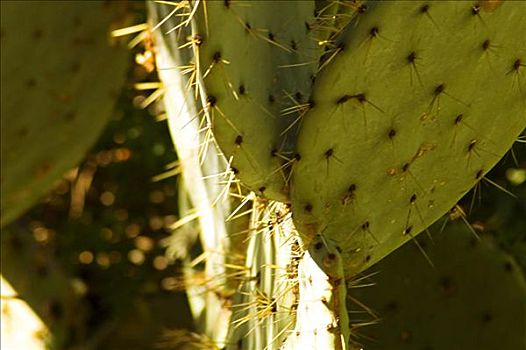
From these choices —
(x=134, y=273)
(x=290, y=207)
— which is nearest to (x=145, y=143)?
(x=134, y=273)

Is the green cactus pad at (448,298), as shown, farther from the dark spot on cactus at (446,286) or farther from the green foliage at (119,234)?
the green foliage at (119,234)

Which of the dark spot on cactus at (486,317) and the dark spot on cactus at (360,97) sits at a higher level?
the dark spot on cactus at (360,97)

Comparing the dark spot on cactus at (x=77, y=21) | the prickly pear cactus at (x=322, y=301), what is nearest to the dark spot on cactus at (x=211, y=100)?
the prickly pear cactus at (x=322, y=301)

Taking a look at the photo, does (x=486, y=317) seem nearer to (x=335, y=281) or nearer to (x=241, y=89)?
(x=335, y=281)

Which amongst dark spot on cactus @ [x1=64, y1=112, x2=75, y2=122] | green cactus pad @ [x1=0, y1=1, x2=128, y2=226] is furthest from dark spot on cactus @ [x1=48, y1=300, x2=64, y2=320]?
dark spot on cactus @ [x1=64, y1=112, x2=75, y2=122]

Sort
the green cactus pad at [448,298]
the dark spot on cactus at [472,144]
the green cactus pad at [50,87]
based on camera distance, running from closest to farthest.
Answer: the dark spot on cactus at [472,144], the green cactus pad at [448,298], the green cactus pad at [50,87]

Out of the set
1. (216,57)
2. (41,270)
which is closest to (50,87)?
(41,270)
